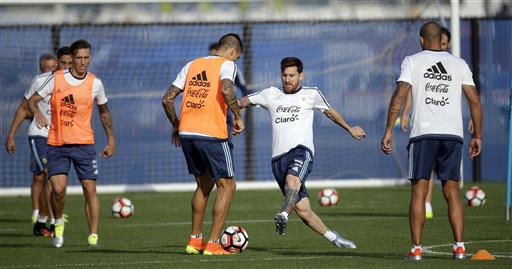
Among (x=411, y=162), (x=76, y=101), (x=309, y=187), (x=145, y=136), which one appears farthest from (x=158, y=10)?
(x=411, y=162)

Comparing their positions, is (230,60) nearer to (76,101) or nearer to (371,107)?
(76,101)

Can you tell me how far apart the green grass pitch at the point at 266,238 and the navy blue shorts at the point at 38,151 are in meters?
0.94

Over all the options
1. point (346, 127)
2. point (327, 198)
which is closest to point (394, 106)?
point (346, 127)

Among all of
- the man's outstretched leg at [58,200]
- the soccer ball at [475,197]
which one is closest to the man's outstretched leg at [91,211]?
the man's outstretched leg at [58,200]

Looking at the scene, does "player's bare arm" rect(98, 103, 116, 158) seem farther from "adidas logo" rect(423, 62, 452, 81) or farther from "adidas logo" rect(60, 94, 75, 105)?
"adidas logo" rect(423, 62, 452, 81)

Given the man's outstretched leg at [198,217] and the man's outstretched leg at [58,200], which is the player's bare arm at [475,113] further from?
the man's outstretched leg at [58,200]

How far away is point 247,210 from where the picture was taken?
19344 mm

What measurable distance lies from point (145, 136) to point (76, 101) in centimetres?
1344

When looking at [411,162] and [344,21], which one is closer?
[411,162]

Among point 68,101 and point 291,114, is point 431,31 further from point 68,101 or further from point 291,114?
point 68,101

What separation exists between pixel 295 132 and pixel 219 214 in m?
1.25

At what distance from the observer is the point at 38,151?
16500mm

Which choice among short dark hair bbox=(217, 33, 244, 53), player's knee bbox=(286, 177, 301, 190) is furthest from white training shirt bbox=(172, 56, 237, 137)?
player's knee bbox=(286, 177, 301, 190)

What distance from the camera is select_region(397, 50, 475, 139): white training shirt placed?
1117cm
